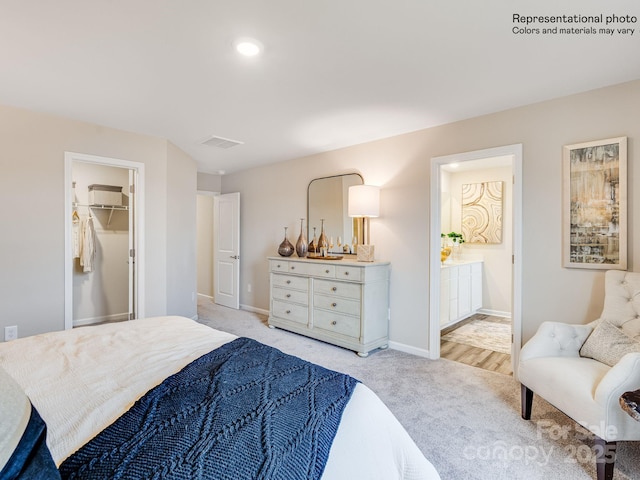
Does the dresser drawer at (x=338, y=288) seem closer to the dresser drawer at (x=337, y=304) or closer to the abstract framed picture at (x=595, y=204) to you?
the dresser drawer at (x=337, y=304)

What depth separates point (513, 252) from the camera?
284 cm

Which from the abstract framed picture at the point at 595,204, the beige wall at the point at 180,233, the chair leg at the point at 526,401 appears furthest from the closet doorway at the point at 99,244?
the abstract framed picture at the point at 595,204

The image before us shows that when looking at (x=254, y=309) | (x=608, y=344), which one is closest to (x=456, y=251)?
(x=254, y=309)

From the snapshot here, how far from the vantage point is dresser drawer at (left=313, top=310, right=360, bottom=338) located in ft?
11.1

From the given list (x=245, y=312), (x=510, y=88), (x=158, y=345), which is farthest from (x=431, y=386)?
(x=245, y=312)

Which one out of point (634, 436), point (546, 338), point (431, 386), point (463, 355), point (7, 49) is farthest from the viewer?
point (463, 355)

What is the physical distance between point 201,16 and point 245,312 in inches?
169

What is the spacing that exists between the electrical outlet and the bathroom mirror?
3.16m

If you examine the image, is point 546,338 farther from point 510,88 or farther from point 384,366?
point 510,88

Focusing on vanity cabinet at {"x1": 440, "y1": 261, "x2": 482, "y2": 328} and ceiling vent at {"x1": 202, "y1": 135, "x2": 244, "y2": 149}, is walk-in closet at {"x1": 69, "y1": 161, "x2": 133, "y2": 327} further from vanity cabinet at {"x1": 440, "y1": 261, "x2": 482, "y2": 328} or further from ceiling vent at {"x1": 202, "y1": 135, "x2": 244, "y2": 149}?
vanity cabinet at {"x1": 440, "y1": 261, "x2": 482, "y2": 328}

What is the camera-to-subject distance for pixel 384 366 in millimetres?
3068

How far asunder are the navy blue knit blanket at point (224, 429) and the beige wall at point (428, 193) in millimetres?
2296

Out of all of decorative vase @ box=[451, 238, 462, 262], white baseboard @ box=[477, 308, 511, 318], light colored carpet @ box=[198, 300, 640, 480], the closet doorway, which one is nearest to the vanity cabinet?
white baseboard @ box=[477, 308, 511, 318]

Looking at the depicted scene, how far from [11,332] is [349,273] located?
125 inches
